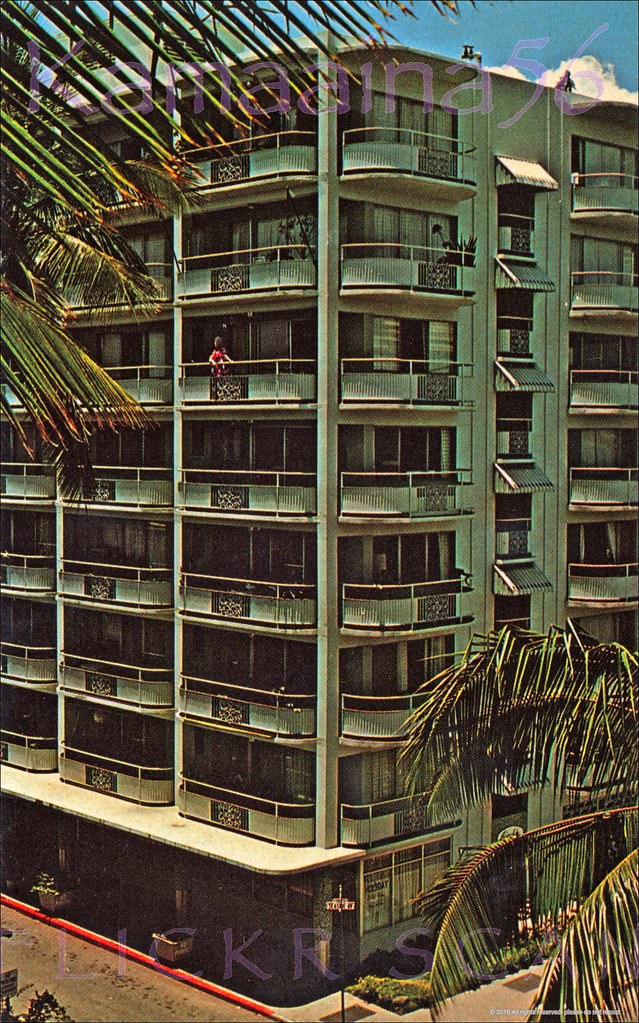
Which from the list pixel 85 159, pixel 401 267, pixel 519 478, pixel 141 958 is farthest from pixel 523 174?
pixel 141 958

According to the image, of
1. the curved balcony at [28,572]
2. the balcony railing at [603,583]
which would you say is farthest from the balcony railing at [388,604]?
the curved balcony at [28,572]

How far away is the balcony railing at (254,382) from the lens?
84.5 inches

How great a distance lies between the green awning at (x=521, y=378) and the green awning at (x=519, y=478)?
15cm

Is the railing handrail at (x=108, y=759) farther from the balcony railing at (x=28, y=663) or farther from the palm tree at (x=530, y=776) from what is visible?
the palm tree at (x=530, y=776)

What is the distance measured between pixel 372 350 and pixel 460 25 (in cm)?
68

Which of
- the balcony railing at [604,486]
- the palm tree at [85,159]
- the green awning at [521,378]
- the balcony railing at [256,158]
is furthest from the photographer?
the balcony railing at [604,486]

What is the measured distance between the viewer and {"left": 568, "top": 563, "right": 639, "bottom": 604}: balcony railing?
8.00 feet

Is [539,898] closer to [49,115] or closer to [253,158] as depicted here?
[253,158]

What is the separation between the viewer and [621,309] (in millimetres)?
2459

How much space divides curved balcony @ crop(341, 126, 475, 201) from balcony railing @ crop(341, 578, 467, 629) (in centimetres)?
72

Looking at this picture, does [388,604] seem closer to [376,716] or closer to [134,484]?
[376,716]

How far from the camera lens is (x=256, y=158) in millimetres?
2121

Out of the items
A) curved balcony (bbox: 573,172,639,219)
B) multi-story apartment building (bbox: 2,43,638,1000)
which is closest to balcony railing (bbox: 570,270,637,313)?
multi-story apartment building (bbox: 2,43,638,1000)

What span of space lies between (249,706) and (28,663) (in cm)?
46
